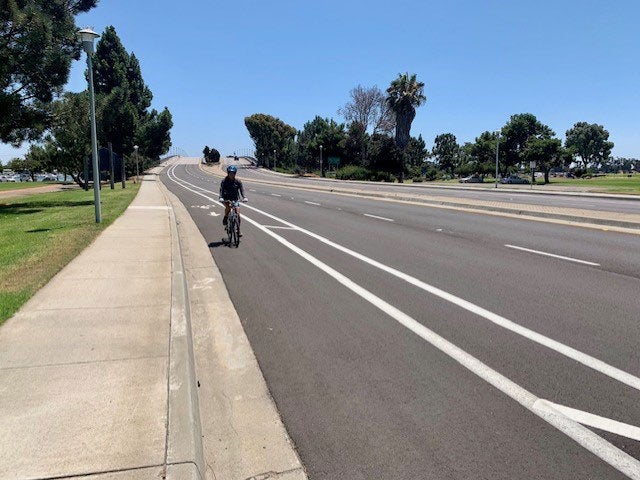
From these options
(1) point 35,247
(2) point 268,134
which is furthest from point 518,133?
(1) point 35,247

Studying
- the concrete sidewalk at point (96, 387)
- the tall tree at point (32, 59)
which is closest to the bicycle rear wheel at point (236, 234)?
the concrete sidewalk at point (96, 387)

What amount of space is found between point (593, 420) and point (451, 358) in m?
1.41

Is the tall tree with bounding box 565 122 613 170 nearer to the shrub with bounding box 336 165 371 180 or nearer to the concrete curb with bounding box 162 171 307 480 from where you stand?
the shrub with bounding box 336 165 371 180

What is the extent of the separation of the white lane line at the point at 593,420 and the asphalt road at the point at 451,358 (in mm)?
14

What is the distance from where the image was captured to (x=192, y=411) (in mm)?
3539

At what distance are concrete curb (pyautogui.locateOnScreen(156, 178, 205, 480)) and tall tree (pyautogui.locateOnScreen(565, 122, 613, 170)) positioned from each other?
157 meters

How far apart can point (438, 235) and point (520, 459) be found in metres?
10.6

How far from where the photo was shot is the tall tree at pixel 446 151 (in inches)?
5487

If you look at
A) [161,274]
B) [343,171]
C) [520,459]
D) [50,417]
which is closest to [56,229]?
[161,274]

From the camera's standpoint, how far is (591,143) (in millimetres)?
142750

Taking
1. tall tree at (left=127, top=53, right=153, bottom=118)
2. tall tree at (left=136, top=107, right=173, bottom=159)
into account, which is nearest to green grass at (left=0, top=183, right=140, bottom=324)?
tall tree at (left=127, top=53, right=153, bottom=118)

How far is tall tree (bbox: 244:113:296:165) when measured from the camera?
126537 mm

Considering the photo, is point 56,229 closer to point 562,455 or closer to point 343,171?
point 562,455

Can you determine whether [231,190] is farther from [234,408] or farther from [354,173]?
[354,173]
